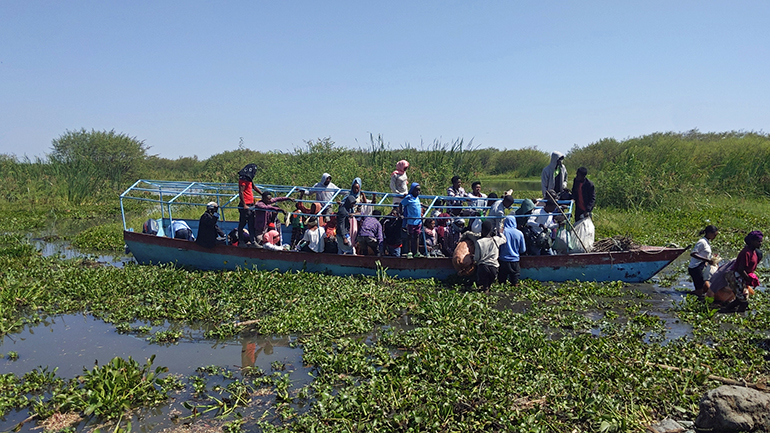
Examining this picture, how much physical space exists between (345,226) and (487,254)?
2.62m

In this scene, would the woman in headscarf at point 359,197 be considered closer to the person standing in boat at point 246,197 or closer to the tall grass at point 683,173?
the person standing in boat at point 246,197

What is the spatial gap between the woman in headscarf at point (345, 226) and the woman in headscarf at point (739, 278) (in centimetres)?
577

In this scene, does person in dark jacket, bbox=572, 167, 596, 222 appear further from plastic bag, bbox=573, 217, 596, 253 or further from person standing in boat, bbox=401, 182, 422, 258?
person standing in boat, bbox=401, 182, 422, 258

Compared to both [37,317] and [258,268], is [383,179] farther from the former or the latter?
[37,317]

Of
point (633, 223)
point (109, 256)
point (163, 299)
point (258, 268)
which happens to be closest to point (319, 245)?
point (258, 268)

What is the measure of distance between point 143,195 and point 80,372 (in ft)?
72.2

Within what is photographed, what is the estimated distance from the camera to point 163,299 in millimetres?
8562

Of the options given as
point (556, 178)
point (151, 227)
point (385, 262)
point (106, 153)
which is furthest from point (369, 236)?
point (106, 153)

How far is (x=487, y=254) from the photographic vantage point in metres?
8.85

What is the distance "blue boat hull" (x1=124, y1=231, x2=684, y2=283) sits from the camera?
940cm

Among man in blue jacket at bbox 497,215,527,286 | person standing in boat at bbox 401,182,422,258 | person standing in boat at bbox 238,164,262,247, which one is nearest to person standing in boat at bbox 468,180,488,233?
man in blue jacket at bbox 497,215,527,286

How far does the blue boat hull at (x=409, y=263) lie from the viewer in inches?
370

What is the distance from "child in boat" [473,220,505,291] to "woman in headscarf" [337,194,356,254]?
2.36m

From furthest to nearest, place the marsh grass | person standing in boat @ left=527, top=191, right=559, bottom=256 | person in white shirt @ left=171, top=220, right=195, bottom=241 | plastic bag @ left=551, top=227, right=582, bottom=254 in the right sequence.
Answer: person in white shirt @ left=171, top=220, right=195, bottom=241 < person standing in boat @ left=527, top=191, right=559, bottom=256 < plastic bag @ left=551, top=227, right=582, bottom=254 < the marsh grass
